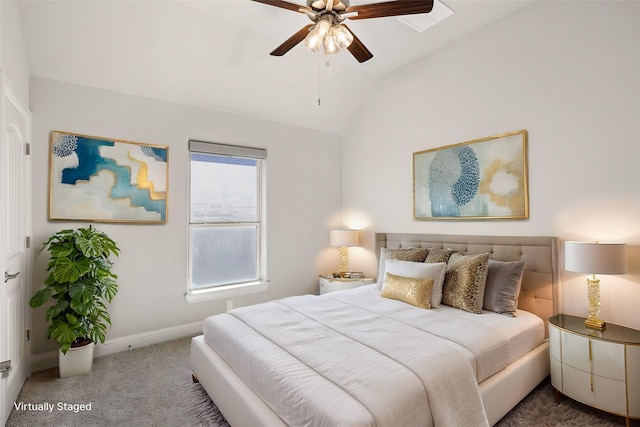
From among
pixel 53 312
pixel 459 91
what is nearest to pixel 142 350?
pixel 53 312

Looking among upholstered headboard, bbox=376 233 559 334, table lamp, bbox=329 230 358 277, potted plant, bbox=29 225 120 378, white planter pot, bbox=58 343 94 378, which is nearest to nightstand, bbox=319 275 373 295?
table lamp, bbox=329 230 358 277

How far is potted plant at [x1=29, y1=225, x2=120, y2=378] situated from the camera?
8.27 feet

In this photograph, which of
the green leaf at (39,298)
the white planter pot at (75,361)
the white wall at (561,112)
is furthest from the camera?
the white planter pot at (75,361)

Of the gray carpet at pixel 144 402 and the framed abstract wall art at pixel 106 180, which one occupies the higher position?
the framed abstract wall art at pixel 106 180

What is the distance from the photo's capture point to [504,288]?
2.59 m

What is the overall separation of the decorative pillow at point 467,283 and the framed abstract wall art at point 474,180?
0.65 m

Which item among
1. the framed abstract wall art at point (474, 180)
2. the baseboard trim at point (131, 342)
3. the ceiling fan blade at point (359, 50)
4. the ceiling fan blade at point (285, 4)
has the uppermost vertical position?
the ceiling fan blade at point (285, 4)

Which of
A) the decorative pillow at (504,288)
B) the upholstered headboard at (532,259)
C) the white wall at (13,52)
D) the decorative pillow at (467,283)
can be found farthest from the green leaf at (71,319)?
the upholstered headboard at (532,259)

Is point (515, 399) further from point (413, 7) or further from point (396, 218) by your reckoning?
point (413, 7)

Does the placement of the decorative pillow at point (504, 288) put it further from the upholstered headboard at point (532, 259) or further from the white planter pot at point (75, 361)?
the white planter pot at point (75, 361)

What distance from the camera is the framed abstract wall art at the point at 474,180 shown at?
2.93 meters

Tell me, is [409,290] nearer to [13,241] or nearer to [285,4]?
[285,4]

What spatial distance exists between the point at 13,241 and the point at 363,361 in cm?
266

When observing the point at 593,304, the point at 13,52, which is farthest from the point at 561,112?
the point at 13,52
